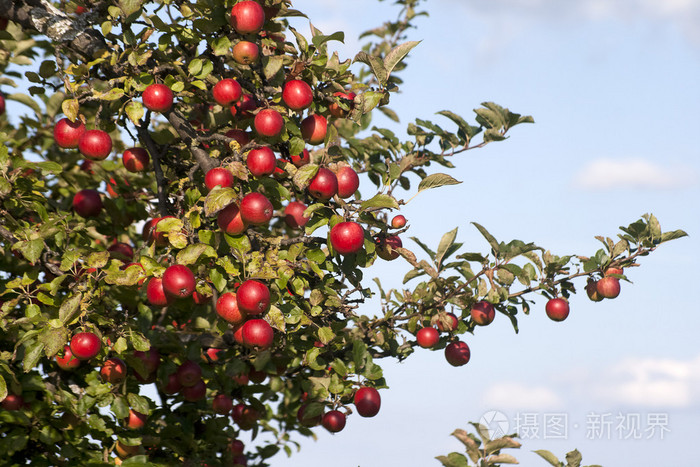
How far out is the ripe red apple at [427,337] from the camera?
16.6 feet

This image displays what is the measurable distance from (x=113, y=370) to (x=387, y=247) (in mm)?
2007

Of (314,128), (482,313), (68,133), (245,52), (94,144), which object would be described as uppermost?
(245,52)

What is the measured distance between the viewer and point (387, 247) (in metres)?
4.52

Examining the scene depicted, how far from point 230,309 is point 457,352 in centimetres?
197

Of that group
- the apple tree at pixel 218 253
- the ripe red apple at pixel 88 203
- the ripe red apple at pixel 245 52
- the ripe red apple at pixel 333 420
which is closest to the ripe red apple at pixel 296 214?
the apple tree at pixel 218 253

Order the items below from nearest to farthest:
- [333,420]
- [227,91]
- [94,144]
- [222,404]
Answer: [227,91] < [94,144] < [333,420] < [222,404]

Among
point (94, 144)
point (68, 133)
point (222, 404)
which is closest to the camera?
point (94, 144)

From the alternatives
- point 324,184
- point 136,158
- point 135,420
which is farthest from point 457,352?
point 136,158

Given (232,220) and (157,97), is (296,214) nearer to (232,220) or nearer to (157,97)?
(232,220)

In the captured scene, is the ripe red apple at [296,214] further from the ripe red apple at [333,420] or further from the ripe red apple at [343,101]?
the ripe red apple at [333,420]

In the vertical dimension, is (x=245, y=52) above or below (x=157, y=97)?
above

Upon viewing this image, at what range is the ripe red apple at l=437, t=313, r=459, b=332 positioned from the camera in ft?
16.5

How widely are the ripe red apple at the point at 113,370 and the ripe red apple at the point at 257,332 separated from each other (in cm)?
120

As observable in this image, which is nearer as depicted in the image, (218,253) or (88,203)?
(218,253)
